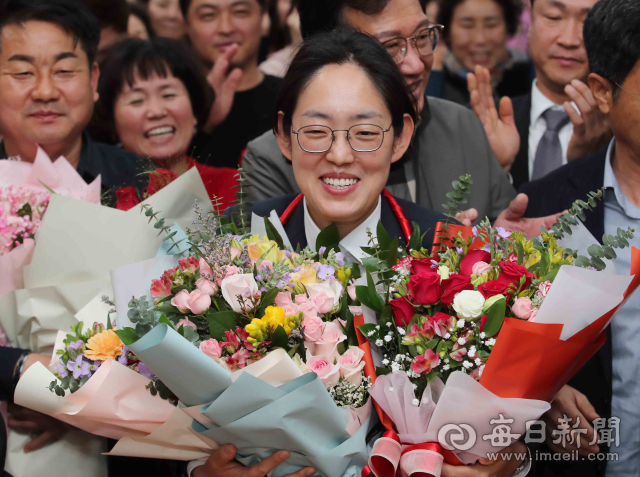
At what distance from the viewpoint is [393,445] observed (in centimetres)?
145

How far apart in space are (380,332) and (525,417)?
0.35 m

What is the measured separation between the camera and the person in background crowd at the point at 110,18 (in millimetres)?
3572

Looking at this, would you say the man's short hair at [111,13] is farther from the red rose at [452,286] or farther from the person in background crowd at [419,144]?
the red rose at [452,286]

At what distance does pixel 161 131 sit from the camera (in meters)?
2.98

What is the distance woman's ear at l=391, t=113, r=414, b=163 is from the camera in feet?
6.53

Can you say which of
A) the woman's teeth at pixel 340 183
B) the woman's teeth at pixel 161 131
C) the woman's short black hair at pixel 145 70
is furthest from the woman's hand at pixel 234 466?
the woman's short black hair at pixel 145 70

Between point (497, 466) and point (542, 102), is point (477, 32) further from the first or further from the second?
point (497, 466)

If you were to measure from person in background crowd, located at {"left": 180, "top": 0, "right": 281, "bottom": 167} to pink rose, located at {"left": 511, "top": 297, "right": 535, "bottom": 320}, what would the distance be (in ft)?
7.13

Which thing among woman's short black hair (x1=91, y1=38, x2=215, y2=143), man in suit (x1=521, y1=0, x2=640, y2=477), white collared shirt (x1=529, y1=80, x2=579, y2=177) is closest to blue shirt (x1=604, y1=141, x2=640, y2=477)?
man in suit (x1=521, y1=0, x2=640, y2=477)

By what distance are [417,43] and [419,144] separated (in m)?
0.38

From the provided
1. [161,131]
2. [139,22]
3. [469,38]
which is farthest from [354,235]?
[139,22]

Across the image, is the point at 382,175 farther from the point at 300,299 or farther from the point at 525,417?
the point at 525,417

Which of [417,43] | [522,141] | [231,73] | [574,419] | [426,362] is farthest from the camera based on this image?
[231,73]

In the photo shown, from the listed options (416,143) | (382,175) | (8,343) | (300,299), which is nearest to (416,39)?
(416,143)
